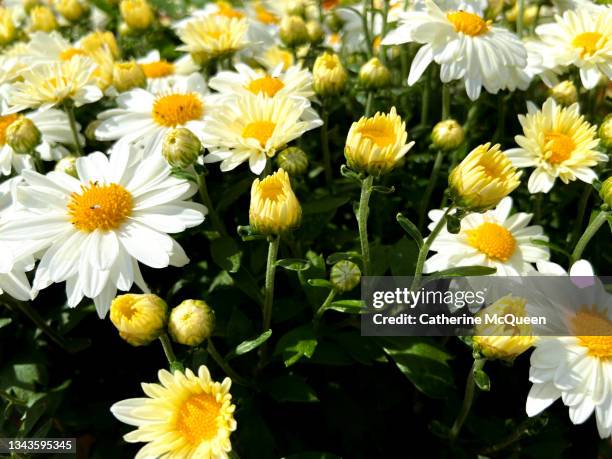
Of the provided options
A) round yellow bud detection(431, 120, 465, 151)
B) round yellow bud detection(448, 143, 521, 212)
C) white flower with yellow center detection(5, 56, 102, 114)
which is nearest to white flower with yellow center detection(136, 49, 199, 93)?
white flower with yellow center detection(5, 56, 102, 114)

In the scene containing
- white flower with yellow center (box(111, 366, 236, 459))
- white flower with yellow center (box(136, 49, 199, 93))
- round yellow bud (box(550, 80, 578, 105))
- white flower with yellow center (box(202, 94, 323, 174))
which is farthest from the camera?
white flower with yellow center (box(136, 49, 199, 93))

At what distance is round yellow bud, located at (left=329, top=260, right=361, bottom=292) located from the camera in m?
1.35

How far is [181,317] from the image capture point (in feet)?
4.09

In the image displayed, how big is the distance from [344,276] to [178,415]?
0.46 meters

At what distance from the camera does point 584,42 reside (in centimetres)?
180

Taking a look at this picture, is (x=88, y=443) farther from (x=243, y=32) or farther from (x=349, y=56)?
(x=349, y=56)

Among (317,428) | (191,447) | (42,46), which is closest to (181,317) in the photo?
(191,447)

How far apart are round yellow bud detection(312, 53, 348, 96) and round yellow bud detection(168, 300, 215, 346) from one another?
794 millimetres

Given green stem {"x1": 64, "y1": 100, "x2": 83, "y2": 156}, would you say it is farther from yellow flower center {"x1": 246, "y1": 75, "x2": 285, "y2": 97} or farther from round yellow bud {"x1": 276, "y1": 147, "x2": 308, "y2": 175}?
round yellow bud {"x1": 276, "y1": 147, "x2": 308, "y2": 175}

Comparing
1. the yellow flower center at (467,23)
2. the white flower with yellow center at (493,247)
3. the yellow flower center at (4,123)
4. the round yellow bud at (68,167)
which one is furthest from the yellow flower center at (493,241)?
the yellow flower center at (4,123)

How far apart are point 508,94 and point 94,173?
1.42m

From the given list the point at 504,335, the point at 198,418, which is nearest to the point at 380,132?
the point at 504,335

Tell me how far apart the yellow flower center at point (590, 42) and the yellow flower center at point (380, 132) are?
2.83ft

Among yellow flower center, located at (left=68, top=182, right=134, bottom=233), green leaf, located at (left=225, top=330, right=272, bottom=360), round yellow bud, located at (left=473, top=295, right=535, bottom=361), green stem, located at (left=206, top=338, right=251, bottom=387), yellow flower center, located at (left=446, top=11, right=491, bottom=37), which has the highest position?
yellow flower center, located at (left=446, top=11, right=491, bottom=37)
